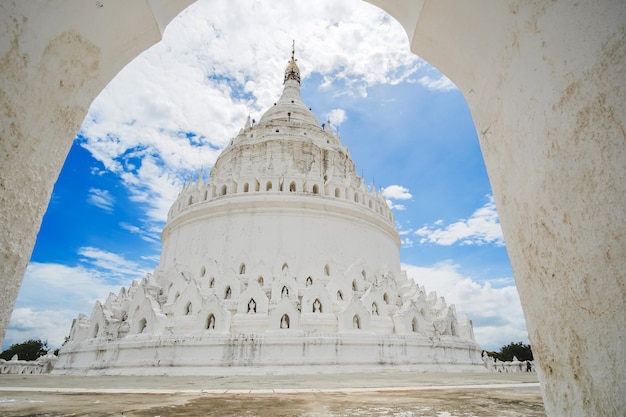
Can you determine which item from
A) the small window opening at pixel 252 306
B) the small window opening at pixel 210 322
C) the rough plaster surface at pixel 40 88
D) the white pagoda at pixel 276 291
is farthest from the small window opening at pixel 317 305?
the rough plaster surface at pixel 40 88

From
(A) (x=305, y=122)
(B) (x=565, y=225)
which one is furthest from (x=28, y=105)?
(A) (x=305, y=122)

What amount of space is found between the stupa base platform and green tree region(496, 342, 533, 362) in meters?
40.0

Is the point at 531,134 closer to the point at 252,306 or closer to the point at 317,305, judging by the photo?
the point at 317,305

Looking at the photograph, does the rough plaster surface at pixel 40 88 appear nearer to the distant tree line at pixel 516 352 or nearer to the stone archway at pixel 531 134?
the stone archway at pixel 531 134

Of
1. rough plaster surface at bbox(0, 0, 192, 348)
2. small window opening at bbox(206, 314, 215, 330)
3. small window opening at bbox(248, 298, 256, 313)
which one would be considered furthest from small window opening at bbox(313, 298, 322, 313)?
rough plaster surface at bbox(0, 0, 192, 348)

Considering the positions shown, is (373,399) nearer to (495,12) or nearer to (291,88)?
(495,12)

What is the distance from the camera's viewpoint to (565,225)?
2.26 meters

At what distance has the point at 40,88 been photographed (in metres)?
2.58

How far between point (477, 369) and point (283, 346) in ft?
28.0

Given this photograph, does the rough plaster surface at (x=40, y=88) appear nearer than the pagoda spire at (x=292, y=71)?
Yes

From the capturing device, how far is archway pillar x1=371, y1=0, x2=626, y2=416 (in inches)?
75.1

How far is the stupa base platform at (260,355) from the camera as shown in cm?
1281

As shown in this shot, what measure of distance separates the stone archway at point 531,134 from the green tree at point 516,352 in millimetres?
51888

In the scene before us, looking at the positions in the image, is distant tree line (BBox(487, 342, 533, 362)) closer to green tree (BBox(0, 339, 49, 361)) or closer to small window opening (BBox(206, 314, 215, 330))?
small window opening (BBox(206, 314, 215, 330))
